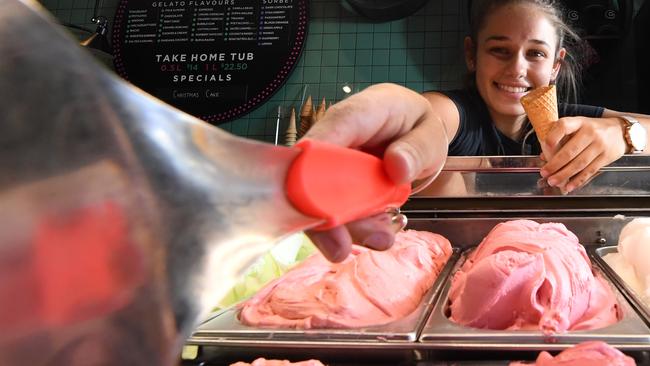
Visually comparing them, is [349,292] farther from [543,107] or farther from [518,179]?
[543,107]

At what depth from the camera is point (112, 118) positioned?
0.34m

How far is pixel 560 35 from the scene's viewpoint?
308 cm

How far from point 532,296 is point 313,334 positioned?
58 centimetres

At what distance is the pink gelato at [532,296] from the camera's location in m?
1.39

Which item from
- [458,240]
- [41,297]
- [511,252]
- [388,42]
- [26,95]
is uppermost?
[388,42]

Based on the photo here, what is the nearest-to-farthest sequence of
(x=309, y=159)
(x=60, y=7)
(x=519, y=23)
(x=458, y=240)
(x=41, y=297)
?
(x=41, y=297) < (x=309, y=159) < (x=458, y=240) < (x=519, y=23) < (x=60, y=7)

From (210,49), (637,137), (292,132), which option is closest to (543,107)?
(637,137)

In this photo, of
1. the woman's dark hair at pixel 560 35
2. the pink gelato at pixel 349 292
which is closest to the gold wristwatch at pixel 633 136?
the pink gelato at pixel 349 292

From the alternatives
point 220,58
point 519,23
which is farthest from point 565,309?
point 220,58

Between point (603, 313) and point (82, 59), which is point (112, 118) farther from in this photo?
point (603, 313)

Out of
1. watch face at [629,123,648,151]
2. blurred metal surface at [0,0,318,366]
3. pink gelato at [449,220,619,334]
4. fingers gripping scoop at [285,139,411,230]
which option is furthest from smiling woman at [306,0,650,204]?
blurred metal surface at [0,0,318,366]

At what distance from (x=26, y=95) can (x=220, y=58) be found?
424 cm

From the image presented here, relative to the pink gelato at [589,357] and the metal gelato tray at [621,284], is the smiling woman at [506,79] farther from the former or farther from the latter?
the pink gelato at [589,357]

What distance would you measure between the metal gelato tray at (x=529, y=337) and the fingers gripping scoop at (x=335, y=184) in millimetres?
727
